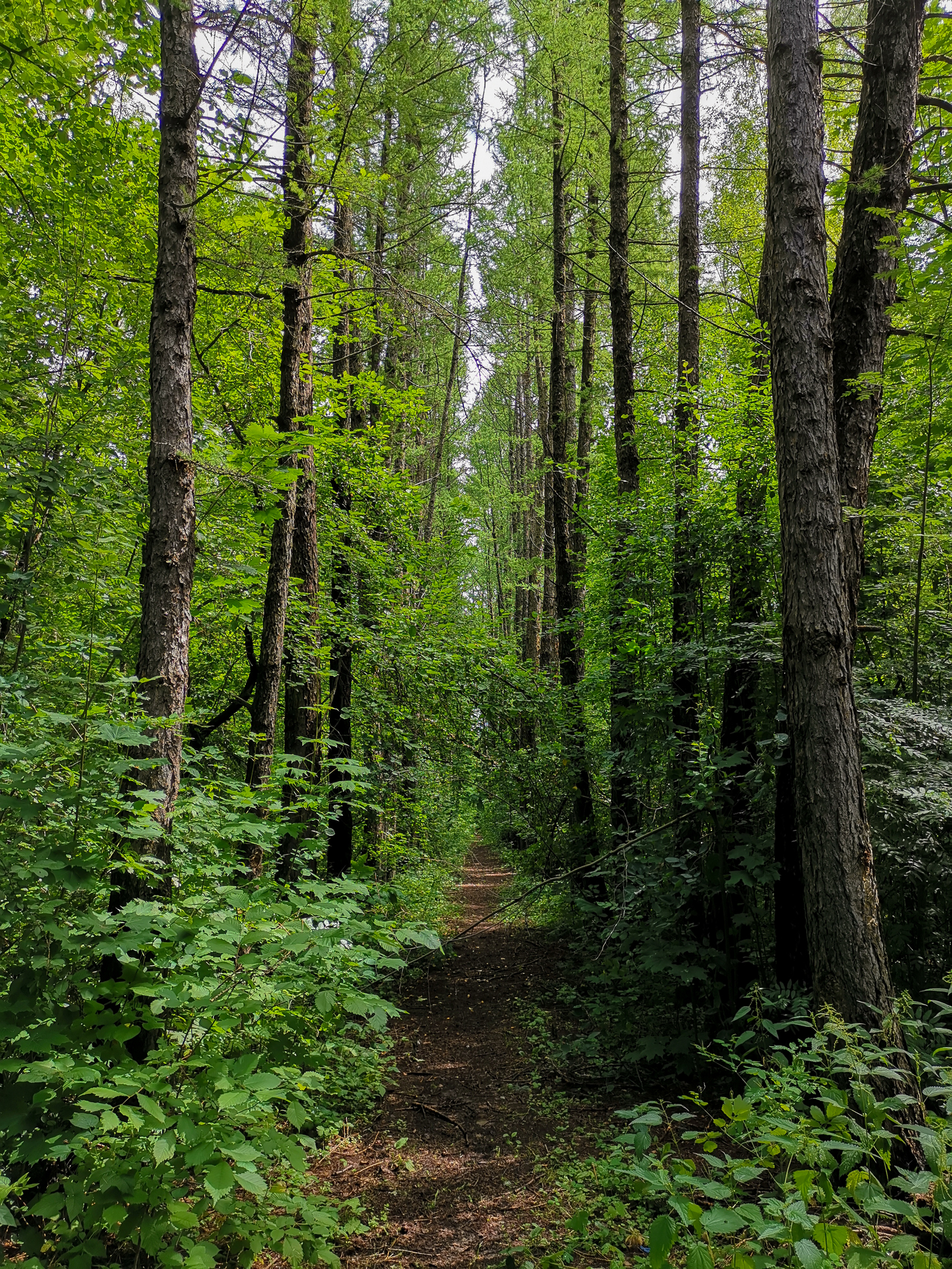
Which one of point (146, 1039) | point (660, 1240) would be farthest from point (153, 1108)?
point (660, 1240)

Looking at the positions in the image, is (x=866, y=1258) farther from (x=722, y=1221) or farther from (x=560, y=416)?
(x=560, y=416)

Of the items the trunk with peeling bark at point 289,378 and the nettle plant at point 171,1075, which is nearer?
the nettle plant at point 171,1075

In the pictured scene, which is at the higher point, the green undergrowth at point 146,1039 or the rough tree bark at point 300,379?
the rough tree bark at point 300,379

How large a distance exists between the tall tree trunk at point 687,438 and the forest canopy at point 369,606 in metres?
0.05

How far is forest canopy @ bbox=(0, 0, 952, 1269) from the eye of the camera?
8.49 ft

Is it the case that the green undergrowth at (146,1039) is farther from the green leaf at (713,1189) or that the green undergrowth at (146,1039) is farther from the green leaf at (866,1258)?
the green leaf at (866,1258)

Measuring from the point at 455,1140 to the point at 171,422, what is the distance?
458cm

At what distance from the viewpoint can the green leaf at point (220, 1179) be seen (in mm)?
1985

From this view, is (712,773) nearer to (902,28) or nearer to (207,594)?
(207,594)

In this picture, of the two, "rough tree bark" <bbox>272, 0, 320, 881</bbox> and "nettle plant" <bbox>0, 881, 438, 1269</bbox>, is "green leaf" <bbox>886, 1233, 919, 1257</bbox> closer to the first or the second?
"nettle plant" <bbox>0, 881, 438, 1269</bbox>

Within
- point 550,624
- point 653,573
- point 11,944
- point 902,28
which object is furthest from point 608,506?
point 11,944

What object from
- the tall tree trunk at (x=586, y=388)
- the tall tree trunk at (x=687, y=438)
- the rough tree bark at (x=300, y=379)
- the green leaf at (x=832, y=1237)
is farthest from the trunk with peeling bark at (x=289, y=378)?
the tall tree trunk at (x=586, y=388)

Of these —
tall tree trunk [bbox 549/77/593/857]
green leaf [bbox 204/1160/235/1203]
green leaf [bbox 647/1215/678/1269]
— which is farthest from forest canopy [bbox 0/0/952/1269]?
green leaf [bbox 647/1215/678/1269]

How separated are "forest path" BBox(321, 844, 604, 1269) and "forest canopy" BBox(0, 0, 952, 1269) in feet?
0.98
